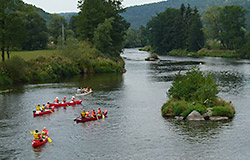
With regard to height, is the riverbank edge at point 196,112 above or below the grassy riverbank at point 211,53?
below

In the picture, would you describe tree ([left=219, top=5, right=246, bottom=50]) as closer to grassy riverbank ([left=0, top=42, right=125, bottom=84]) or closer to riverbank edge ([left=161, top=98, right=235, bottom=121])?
grassy riverbank ([left=0, top=42, right=125, bottom=84])

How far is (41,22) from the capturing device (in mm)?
109562

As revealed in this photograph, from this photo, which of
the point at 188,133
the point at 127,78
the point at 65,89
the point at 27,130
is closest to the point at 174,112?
the point at 188,133

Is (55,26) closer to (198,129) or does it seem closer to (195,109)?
(195,109)

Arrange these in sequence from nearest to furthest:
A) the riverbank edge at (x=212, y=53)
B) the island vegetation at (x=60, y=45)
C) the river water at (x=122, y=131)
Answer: the river water at (x=122, y=131), the island vegetation at (x=60, y=45), the riverbank edge at (x=212, y=53)

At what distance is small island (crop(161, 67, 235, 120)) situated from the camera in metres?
36.0

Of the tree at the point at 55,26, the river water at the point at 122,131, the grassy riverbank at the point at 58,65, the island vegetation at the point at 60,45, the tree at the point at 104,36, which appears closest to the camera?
the river water at the point at 122,131

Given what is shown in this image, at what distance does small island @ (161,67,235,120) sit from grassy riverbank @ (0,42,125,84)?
33.7 meters

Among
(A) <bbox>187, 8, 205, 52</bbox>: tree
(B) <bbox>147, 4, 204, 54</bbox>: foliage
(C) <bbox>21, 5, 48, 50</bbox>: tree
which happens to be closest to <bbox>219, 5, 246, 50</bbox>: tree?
(A) <bbox>187, 8, 205, 52</bbox>: tree

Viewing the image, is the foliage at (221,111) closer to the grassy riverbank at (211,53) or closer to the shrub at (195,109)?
the shrub at (195,109)

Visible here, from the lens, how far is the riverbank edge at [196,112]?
3584 cm

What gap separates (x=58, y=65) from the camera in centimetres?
7412

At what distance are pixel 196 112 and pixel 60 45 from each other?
56.4 m

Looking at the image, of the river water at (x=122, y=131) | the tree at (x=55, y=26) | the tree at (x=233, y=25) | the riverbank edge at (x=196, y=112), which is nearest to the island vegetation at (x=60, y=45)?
the tree at (x=55, y=26)
